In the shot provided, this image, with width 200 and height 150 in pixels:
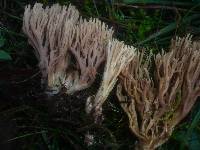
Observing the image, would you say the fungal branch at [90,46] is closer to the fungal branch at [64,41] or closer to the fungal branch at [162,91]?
the fungal branch at [64,41]

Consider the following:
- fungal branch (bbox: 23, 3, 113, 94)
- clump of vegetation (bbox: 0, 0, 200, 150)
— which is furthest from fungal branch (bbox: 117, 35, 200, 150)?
fungal branch (bbox: 23, 3, 113, 94)

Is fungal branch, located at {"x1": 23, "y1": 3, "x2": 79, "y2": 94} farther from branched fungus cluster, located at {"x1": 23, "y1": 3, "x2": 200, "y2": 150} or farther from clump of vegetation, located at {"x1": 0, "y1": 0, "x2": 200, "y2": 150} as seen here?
clump of vegetation, located at {"x1": 0, "y1": 0, "x2": 200, "y2": 150}

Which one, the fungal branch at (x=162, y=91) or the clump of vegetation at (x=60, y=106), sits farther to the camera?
the clump of vegetation at (x=60, y=106)

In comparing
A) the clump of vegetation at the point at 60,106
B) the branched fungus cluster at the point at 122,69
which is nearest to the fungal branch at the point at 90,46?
the branched fungus cluster at the point at 122,69

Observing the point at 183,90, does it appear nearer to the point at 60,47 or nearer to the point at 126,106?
the point at 126,106

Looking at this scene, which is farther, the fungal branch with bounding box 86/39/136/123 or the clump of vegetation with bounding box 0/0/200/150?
the clump of vegetation with bounding box 0/0/200/150

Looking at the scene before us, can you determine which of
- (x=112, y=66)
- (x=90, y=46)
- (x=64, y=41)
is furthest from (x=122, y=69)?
(x=64, y=41)
